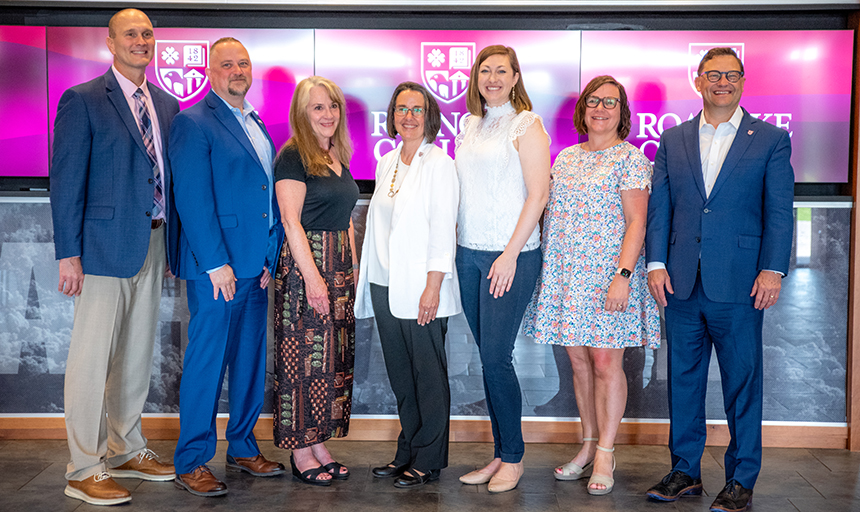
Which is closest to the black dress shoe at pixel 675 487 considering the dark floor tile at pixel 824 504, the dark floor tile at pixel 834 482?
the dark floor tile at pixel 824 504

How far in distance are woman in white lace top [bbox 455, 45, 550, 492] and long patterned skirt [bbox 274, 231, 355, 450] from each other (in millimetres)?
574

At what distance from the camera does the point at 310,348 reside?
303 centimetres

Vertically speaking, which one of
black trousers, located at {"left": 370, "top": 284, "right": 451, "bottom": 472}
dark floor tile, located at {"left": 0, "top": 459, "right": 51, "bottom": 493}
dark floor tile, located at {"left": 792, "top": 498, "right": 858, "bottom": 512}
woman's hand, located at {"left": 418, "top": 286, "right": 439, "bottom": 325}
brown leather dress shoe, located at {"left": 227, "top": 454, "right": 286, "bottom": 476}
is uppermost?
woman's hand, located at {"left": 418, "top": 286, "right": 439, "bottom": 325}

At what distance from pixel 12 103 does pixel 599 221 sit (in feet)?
10.8

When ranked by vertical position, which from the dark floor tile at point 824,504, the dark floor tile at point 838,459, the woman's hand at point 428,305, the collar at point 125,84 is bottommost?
the dark floor tile at point 838,459

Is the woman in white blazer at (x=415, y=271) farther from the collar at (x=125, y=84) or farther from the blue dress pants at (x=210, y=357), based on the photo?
the collar at (x=125, y=84)

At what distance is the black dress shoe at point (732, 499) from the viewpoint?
2.85 metres

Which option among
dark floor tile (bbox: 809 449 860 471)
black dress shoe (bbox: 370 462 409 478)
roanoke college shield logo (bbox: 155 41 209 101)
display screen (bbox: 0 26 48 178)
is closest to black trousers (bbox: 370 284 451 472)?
black dress shoe (bbox: 370 462 409 478)

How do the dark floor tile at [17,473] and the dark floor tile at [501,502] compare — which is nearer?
the dark floor tile at [501,502]

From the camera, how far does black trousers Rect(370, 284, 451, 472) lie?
2998mm

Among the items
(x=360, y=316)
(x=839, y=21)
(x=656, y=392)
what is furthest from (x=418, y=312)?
(x=839, y=21)

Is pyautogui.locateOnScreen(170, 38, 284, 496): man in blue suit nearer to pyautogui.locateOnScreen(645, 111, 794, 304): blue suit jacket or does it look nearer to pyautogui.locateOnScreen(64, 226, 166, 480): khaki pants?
pyautogui.locateOnScreen(64, 226, 166, 480): khaki pants

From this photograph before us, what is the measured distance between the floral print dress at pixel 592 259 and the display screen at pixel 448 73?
0.87 metres

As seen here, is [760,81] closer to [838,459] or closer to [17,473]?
[838,459]
